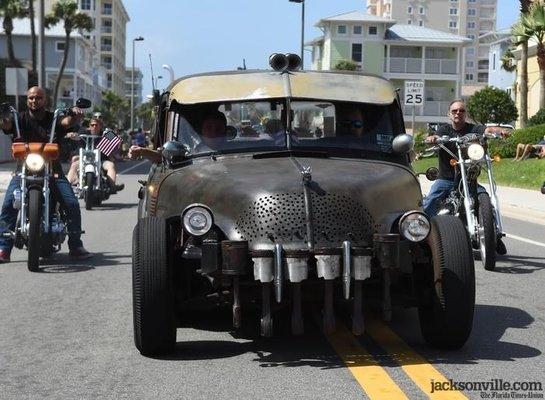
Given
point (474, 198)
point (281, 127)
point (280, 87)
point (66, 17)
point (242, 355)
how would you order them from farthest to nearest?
point (66, 17) < point (474, 198) < point (280, 87) < point (281, 127) < point (242, 355)

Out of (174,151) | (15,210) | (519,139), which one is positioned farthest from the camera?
(519,139)

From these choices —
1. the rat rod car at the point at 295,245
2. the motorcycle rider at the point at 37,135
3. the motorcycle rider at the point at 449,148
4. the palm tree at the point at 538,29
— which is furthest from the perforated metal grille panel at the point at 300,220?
the palm tree at the point at 538,29

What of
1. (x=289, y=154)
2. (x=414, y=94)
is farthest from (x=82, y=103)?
(x=414, y=94)

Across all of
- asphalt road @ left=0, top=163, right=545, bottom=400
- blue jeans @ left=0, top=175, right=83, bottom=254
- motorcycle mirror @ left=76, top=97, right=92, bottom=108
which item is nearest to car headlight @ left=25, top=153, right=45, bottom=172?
blue jeans @ left=0, top=175, right=83, bottom=254

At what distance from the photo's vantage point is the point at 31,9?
55969mm

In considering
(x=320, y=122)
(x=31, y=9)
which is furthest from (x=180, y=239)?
(x=31, y=9)

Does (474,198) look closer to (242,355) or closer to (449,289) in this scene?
(449,289)

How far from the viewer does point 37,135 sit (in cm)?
1120

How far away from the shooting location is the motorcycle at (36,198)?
417 inches

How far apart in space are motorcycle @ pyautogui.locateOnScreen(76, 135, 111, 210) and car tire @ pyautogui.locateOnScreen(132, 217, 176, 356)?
1318cm

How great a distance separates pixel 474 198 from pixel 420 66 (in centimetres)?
7856

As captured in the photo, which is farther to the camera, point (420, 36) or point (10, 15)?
point (420, 36)

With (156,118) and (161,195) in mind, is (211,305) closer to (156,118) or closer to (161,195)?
(161,195)

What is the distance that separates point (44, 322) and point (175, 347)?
162cm
